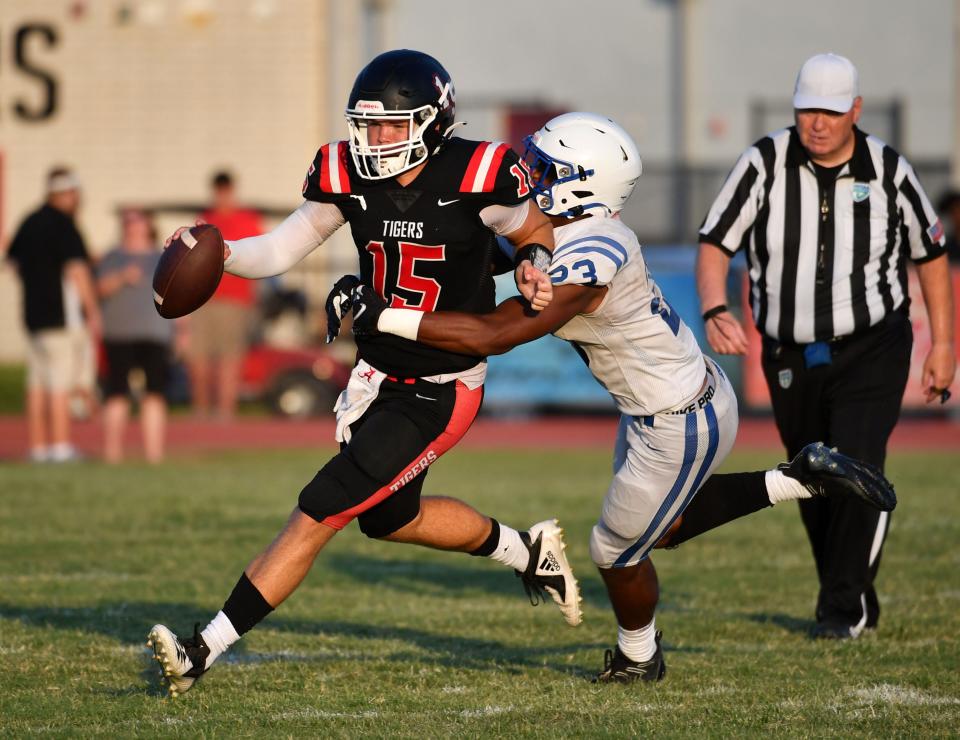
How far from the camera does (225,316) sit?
11945mm

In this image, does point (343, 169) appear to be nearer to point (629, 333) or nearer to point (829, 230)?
point (629, 333)

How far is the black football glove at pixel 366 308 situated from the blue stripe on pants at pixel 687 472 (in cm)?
91

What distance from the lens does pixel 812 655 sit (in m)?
4.65

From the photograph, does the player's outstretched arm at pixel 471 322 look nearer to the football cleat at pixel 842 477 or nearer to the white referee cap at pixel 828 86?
the football cleat at pixel 842 477

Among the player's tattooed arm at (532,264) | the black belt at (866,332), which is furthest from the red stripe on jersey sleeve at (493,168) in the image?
the black belt at (866,332)

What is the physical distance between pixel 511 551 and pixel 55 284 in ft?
19.6

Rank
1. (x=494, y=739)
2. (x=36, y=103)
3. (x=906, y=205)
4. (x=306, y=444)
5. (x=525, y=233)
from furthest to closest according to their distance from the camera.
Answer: (x=36, y=103) → (x=306, y=444) → (x=906, y=205) → (x=525, y=233) → (x=494, y=739)

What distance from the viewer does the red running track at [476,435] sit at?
1171 centimetres

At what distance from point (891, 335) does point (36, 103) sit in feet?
55.8

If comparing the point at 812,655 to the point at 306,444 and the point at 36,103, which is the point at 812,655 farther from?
the point at 36,103

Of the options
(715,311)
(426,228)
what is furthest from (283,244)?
(715,311)

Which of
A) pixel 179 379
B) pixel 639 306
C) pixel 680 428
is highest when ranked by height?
pixel 639 306

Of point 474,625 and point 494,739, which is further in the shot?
point 474,625

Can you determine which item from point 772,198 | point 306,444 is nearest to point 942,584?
point 772,198
